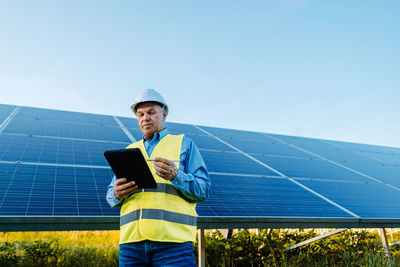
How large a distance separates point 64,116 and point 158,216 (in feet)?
25.3

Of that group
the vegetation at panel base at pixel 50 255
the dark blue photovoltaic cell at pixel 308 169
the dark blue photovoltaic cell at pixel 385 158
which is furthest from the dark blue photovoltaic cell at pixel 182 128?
the dark blue photovoltaic cell at pixel 385 158

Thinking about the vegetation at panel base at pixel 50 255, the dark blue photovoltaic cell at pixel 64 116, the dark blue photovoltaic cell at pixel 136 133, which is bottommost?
the vegetation at panel base at pixel 50 255

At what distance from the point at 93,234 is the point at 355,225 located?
9.19 meters

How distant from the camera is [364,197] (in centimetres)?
586

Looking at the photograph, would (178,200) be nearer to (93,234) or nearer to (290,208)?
(290,208)

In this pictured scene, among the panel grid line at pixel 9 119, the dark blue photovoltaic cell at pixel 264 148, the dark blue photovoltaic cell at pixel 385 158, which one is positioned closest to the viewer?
the panel grid line at pixel 9 119

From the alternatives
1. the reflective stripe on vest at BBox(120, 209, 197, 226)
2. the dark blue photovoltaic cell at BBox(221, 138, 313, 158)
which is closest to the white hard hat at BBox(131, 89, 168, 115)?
the reflective stripe on vest at BBox(120, 209, 197, 226)

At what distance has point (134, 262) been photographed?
2117 millimetres

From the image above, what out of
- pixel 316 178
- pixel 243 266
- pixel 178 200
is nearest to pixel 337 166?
pixel 316 178

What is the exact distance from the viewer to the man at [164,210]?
2078 mm

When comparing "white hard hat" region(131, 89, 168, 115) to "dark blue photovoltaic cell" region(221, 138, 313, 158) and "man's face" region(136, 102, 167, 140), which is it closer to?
"man's face" region(136, 102, 167, 140)

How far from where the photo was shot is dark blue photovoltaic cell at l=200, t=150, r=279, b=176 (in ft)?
19.2

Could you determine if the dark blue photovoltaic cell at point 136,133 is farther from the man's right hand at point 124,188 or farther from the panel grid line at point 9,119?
the man's right hand at point 124,188

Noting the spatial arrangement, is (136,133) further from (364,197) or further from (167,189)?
(167,189)
